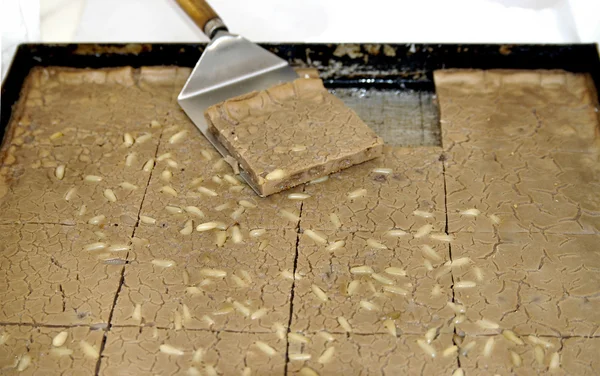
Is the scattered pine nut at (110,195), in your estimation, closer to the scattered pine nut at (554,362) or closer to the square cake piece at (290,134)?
the square cake piece at (290,134)

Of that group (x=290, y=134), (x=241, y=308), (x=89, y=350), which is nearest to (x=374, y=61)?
(x=290, y=134)

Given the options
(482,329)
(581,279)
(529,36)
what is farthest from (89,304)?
(529,36)

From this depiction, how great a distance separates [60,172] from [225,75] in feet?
2.72

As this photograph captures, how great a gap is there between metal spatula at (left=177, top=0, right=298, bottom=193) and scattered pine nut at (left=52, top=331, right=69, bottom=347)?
3.71 ft

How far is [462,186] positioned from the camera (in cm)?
283

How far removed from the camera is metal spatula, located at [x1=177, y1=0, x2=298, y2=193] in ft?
10.3

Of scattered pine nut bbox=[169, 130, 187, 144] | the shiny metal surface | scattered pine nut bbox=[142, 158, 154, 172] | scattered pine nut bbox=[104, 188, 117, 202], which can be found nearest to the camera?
scattered pine nut bbox=[104, 188, 117, 202]

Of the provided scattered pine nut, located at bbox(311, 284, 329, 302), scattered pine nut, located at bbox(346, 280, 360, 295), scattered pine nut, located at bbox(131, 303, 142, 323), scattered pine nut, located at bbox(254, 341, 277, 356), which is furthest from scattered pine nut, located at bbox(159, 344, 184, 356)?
scattered pine nut, located at bbox(346, 280, 360, 295)

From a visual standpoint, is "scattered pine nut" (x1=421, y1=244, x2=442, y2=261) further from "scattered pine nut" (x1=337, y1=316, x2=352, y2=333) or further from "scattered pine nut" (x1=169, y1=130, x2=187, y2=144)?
"scattered pine nut" (x1=169, y1=130, x2=187, y2=144)

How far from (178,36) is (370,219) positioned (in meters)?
1.66

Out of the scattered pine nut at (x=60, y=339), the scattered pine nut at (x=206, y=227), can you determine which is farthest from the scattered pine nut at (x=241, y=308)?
the scattered pine nut at (x=60, y=339)

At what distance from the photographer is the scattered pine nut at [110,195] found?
280 centimetres

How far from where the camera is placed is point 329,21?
3.79 metres

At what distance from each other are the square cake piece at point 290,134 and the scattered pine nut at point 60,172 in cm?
63
